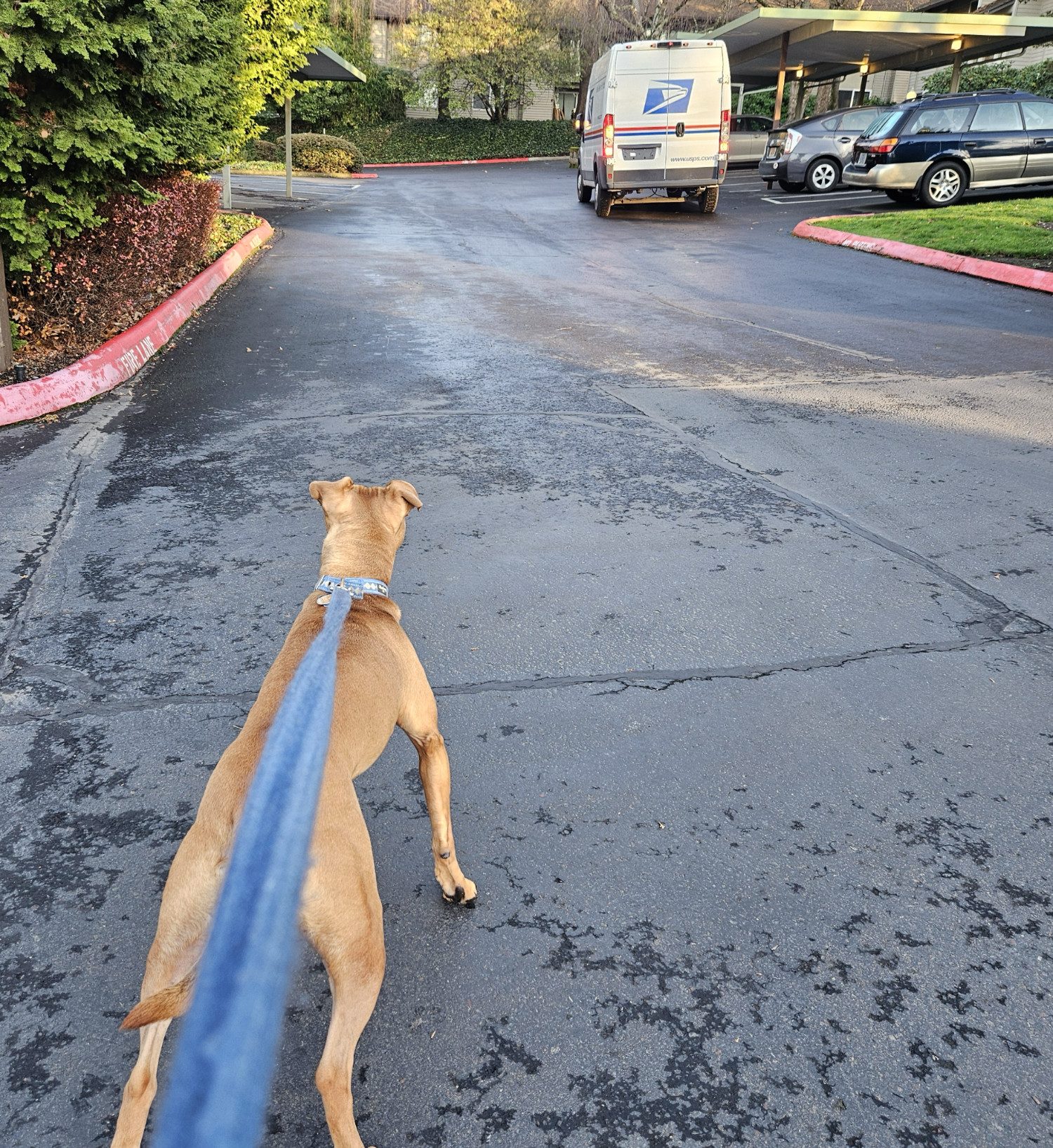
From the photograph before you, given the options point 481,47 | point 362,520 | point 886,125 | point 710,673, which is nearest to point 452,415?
point 710,673

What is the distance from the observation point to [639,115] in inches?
739

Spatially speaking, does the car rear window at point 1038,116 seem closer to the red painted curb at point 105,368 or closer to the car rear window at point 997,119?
the car rear window at point 997,119

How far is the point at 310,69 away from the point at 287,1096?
2967 cm

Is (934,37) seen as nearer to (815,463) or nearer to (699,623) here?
(815,463)

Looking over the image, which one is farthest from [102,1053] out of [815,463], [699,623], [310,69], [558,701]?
[310,69]

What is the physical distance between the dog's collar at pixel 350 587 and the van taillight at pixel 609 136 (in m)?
18.5

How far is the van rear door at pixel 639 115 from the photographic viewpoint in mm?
18500

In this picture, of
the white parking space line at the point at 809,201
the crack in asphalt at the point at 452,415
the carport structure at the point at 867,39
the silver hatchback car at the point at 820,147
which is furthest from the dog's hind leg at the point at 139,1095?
the carport structure at the point at 867,39

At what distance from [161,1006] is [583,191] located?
24327 mm

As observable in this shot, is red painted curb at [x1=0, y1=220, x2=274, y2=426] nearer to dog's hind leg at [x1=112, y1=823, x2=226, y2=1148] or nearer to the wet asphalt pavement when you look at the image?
the wet asphalt pavement

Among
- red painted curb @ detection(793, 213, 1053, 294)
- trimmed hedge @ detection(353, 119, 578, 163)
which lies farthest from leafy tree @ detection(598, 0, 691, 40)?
red painted curb @ detection(793, 213, 1053, 294)

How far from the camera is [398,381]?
26.1 feet

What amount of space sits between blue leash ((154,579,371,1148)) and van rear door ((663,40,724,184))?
19.5 metres

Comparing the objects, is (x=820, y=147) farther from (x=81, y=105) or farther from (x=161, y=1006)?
(x=161, y=1006)
